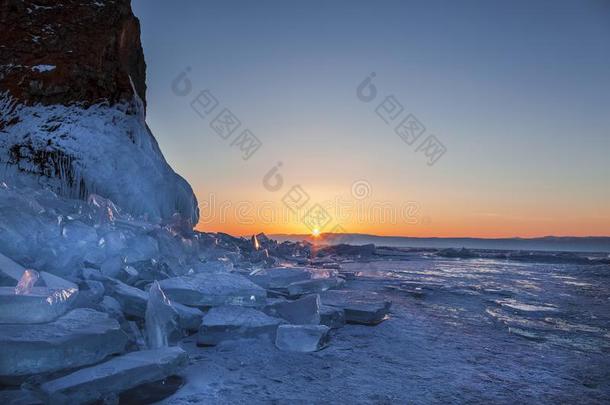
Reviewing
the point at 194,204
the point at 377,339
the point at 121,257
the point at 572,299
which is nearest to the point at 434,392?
the point at 377,339

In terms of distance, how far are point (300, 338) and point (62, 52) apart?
642 centimetres

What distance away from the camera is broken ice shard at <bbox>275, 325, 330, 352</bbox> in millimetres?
2020

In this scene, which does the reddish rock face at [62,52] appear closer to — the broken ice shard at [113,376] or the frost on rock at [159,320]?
the frost on rock at [159,320]

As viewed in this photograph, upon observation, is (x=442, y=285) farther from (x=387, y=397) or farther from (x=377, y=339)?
(x=387, y=397)

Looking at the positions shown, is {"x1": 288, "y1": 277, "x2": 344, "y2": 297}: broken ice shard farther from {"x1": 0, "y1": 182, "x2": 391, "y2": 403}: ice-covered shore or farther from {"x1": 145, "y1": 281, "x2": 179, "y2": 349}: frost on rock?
{"x1": 145, "y1": 281, "x2": 179, "y2": 349}: frost on rock

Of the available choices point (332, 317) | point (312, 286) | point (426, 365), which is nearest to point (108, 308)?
point (332, 317)

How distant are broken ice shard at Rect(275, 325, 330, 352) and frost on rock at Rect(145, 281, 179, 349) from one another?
2.08 feet

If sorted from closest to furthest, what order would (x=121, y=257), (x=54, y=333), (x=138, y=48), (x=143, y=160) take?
(x=54, y=333)
(x=121, y=257)
(x=143, y=160)
(x=138, y=48)

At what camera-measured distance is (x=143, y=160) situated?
20.9 ft

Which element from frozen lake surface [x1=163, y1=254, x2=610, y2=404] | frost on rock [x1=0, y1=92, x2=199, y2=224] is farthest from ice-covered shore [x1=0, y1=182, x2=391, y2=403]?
frost on rock [x1=0, y1=92, x2=199, y2=224]

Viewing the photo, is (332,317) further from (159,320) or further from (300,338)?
(159,320)

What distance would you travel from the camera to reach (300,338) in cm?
204

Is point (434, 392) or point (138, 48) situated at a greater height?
point (138, 48)

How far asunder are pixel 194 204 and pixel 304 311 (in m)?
7.05
